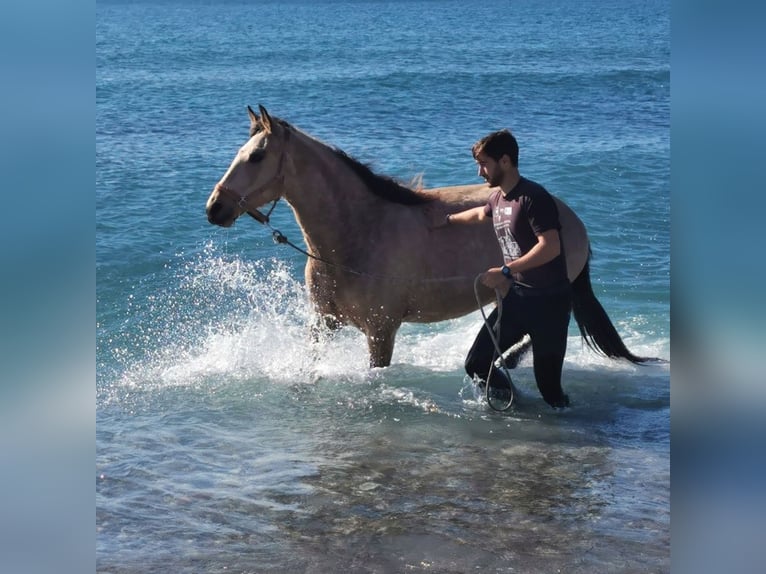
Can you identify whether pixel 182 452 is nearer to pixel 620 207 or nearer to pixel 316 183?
pixel 316 183

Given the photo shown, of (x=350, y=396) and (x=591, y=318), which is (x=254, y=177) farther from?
(x=591, y=318)

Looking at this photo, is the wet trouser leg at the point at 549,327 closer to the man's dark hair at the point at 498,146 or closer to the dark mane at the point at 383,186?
the man's dark hair at the point at 498,146

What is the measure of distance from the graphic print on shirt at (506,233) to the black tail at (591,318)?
3.96ft

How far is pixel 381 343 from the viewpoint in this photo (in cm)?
612

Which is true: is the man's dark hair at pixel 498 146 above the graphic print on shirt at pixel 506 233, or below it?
above

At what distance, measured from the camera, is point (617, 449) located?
5.33 m

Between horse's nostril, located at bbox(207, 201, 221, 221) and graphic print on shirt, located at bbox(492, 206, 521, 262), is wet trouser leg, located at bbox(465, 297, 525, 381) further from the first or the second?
horse's nostril, located at bbox(207, 201, 221, 221)

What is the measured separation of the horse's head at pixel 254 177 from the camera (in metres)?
5.50

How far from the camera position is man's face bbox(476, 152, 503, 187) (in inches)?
203

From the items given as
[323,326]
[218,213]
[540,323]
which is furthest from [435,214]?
[218,213]

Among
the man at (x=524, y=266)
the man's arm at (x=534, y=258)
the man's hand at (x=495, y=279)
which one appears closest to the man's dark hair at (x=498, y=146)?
the man at (x=524, y=266)

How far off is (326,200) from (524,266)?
1.49 m

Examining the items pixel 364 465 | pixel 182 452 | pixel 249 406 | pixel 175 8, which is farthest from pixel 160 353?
pixel 175 8

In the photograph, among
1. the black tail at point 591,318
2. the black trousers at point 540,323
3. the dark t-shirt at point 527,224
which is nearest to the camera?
the dark t-shirt at point 527,224
